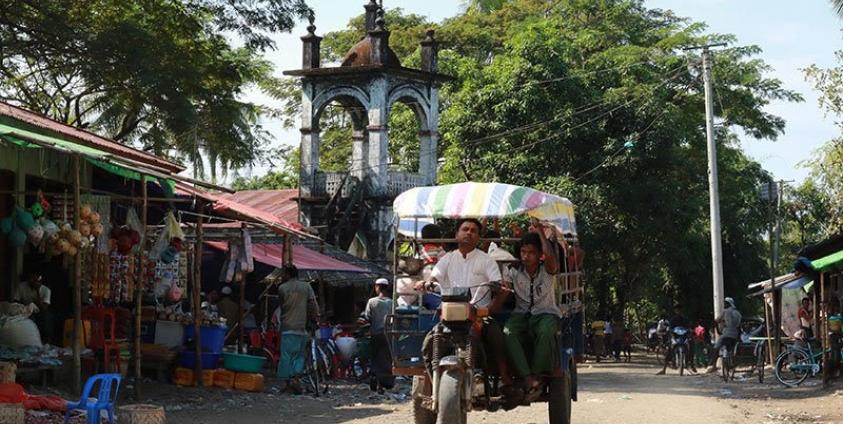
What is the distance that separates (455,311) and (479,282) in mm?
864

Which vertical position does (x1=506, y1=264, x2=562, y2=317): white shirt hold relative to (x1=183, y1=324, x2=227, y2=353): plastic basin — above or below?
above

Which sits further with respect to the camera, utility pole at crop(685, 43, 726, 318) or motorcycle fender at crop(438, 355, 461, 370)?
utility pole at crop(685, 43, 726, 318)

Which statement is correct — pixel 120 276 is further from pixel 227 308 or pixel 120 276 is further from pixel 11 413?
pixel 227 308

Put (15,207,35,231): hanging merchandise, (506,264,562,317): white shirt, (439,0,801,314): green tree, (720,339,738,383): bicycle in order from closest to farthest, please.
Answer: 1. (506,264,562,317): white shirt
2. (15,207,35,231): hanging merchandise
3. (720,339,738,383): bicycle
4. (439,0,801,314): green tree

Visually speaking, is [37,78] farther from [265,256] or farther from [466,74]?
[466,74]

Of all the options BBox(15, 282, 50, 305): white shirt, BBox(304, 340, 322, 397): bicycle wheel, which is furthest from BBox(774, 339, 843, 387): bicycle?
BBox(15, 282, 50, 305): white shirt

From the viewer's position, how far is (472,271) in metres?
10.3

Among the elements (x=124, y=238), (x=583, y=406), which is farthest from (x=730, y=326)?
(x=124, y=238)

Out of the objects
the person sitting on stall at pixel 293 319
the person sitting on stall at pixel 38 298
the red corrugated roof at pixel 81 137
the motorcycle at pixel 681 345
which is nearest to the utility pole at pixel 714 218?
the motorcycle at pixel 681 345

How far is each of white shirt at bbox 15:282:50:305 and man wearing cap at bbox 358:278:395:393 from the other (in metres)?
4.69

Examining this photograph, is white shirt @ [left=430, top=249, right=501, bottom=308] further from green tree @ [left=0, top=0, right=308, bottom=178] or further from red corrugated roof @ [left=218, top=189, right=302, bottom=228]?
red corrugated roof @ [left=218, top=189, right=302, bottom=228]

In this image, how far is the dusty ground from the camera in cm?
1410

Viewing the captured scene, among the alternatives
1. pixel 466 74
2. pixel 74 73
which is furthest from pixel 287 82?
pixel 74 73

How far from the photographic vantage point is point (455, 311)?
9.52 meters
